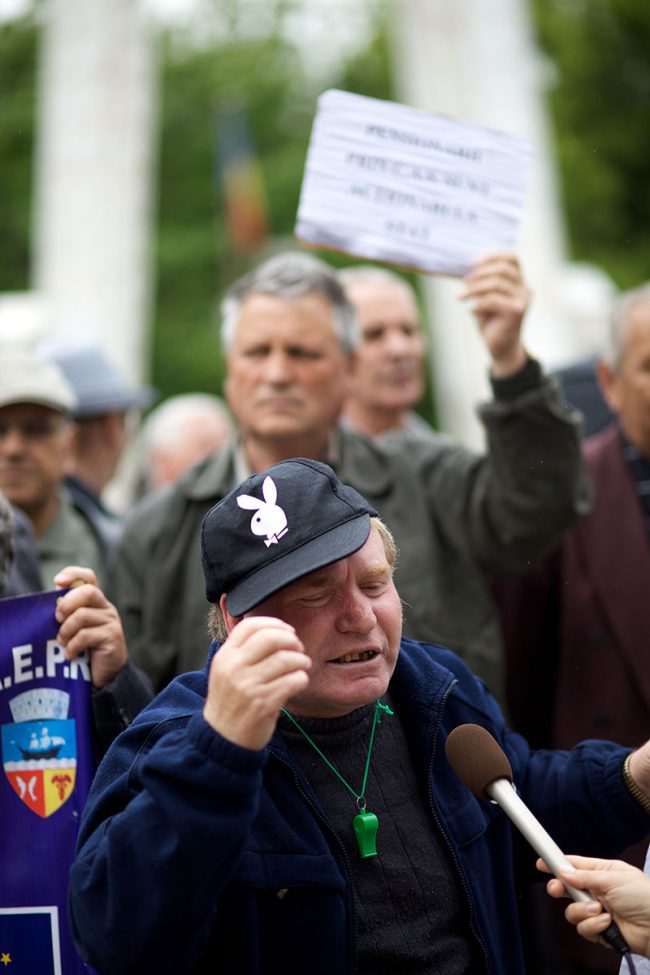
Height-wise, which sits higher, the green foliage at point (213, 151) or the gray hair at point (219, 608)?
the green foliage at point (213, 151)

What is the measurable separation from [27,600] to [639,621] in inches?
88.3

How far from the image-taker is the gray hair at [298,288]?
4551 millimetres

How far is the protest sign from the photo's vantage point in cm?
401

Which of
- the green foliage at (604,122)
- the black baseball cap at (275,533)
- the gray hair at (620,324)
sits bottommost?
the black baseball cap at (275,533)

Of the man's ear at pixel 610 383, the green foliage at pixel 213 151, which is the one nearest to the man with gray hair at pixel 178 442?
the man's ear at pixel 610 383

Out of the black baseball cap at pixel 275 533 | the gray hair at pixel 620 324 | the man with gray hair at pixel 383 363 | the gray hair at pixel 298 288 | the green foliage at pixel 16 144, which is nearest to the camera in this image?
the black baseball cap at pixel 275 533

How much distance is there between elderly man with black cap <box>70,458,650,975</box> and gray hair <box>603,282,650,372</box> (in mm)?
2172

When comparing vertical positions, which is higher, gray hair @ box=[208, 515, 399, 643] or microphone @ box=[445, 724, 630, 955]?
gray hair @ box=[208, 515, 399, 643]

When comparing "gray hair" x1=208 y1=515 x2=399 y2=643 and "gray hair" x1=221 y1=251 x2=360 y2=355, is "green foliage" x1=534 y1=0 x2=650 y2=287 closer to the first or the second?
"gray hair" x1=221 y1=251 x2=360 y2=355

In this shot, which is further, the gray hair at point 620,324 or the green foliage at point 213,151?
the green foliage at point 213,151

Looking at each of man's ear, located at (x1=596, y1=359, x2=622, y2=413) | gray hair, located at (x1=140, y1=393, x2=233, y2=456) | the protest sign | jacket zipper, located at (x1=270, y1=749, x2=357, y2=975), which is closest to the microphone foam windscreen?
jacket zipper, located at (x1=270, y1=749, x2=357, y2=975)

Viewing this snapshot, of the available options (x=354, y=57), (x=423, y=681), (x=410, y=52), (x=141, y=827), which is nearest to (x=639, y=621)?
(x=423, y=681)

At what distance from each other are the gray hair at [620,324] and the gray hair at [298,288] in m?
0.92

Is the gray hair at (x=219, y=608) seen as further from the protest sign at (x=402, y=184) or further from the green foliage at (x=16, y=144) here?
the green foliage at (x=16, y=144)
